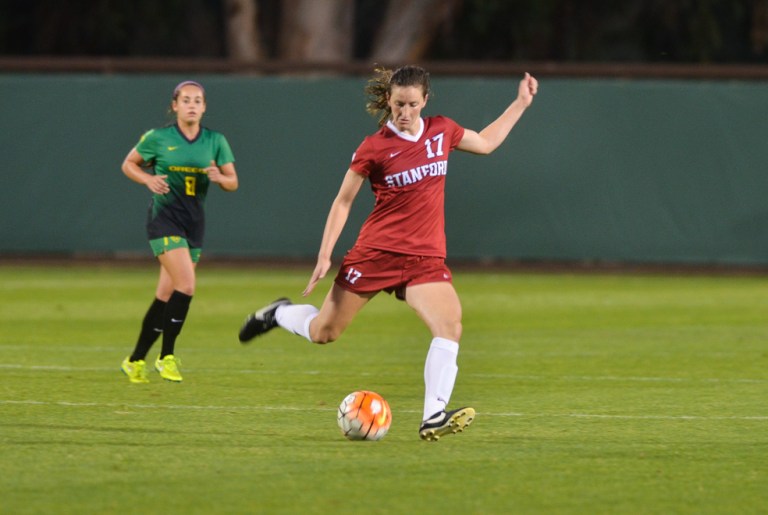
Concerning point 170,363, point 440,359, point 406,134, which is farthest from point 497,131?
point 170,363

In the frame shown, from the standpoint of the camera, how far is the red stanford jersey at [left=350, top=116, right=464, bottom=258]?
8875 millimetres

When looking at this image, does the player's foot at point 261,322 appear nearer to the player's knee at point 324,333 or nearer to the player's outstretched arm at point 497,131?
the player's knee at point 324,333

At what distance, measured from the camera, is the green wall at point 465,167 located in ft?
75.1

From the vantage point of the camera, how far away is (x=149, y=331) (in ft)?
37.8

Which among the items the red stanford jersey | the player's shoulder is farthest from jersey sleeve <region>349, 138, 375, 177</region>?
the player's shoulder

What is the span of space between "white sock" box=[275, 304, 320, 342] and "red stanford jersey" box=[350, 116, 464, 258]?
0.85 metres

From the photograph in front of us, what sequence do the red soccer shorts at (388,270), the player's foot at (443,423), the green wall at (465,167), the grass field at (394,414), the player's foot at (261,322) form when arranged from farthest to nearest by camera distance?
the green wall at (465,167) → the player's foot at (261,322) → the red soccer shorts at (388,270) → the player's foot at (443,423) → the grass field at (394,414)

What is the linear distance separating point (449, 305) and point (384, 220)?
649 mm

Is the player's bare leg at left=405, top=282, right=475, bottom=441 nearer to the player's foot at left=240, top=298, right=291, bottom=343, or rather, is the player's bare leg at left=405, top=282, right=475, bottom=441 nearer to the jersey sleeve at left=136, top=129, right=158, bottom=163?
the player's foot at left=240, top=298, right=291, bottom=343

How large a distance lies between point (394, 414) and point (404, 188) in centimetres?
168

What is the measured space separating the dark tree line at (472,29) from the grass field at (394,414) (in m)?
11.9

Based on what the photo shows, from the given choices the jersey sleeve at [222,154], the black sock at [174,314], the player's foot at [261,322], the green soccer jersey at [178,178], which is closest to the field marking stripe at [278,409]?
the player's foot at [261,322]

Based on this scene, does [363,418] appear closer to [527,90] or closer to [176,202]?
[527,90]

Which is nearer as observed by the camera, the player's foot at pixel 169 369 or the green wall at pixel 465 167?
the player's foot at pixel 169 369
